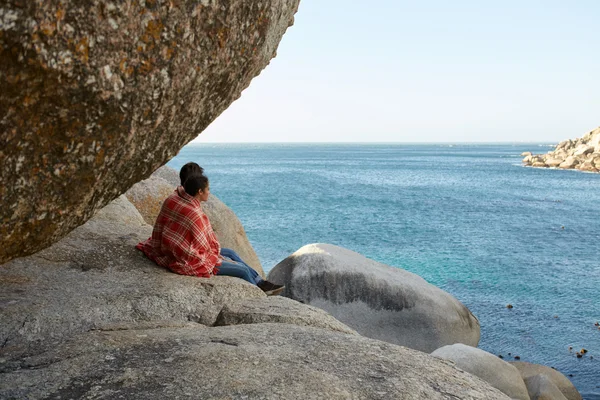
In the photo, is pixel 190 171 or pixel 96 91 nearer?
pixel 96 91

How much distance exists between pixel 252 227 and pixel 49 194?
3316 centimetres

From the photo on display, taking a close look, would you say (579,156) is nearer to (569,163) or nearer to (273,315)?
(569,163)

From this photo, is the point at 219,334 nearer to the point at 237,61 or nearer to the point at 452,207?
the point at 237,61

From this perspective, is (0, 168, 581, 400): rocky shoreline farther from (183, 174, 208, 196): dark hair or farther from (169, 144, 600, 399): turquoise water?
(169, 144, 600, 399): turquoise water

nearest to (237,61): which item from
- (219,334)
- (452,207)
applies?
(219,334)

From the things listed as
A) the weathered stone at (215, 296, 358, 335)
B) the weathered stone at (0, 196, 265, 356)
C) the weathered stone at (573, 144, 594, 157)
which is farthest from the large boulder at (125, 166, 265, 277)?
the weathered stone at (573, 144, 594, 157)

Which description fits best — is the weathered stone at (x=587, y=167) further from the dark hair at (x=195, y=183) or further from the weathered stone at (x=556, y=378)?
the dark hair at (x=195, y=183)

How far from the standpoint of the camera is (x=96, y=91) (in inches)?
125

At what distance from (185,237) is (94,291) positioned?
4.66 feet

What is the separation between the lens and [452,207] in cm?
4903

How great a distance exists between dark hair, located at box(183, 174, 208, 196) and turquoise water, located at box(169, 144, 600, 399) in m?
9.79

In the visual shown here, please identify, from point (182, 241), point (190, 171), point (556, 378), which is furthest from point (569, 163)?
point (182, 241)

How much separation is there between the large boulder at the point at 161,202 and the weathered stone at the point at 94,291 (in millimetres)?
3016

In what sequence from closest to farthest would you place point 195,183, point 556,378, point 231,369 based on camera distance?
point 231,369
point 195,183
point 556,378
